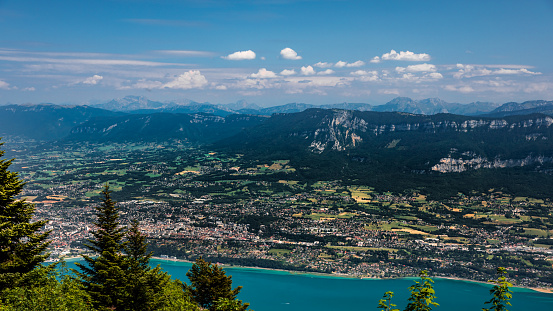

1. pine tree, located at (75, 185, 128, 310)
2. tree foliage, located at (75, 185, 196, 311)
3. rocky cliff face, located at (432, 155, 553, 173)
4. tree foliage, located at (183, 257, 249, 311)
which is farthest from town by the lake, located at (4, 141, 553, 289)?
rocky cliff face, located at (432, 155, 553, 173)

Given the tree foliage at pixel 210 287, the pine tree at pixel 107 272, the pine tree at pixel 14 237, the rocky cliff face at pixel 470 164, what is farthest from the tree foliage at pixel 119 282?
the rocky cliff face at pixel 470 164

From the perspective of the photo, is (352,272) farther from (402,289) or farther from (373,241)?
(373,241)

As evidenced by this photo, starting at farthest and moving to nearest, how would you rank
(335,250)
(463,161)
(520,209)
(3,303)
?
(463,161)
(520,209)
(335,250)
(3,303)

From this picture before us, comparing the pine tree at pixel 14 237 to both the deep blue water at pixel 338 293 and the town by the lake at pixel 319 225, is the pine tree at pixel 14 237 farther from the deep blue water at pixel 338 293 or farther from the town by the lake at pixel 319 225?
the deep blue water at pixel 338 293

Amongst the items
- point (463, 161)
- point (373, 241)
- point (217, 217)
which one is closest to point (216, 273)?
point (373, 241)

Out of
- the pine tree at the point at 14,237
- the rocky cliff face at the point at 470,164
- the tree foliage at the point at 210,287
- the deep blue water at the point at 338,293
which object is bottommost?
the deep blue water at the point at 338,293

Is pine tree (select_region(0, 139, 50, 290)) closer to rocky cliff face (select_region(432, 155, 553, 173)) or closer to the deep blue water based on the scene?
the deep blue water
